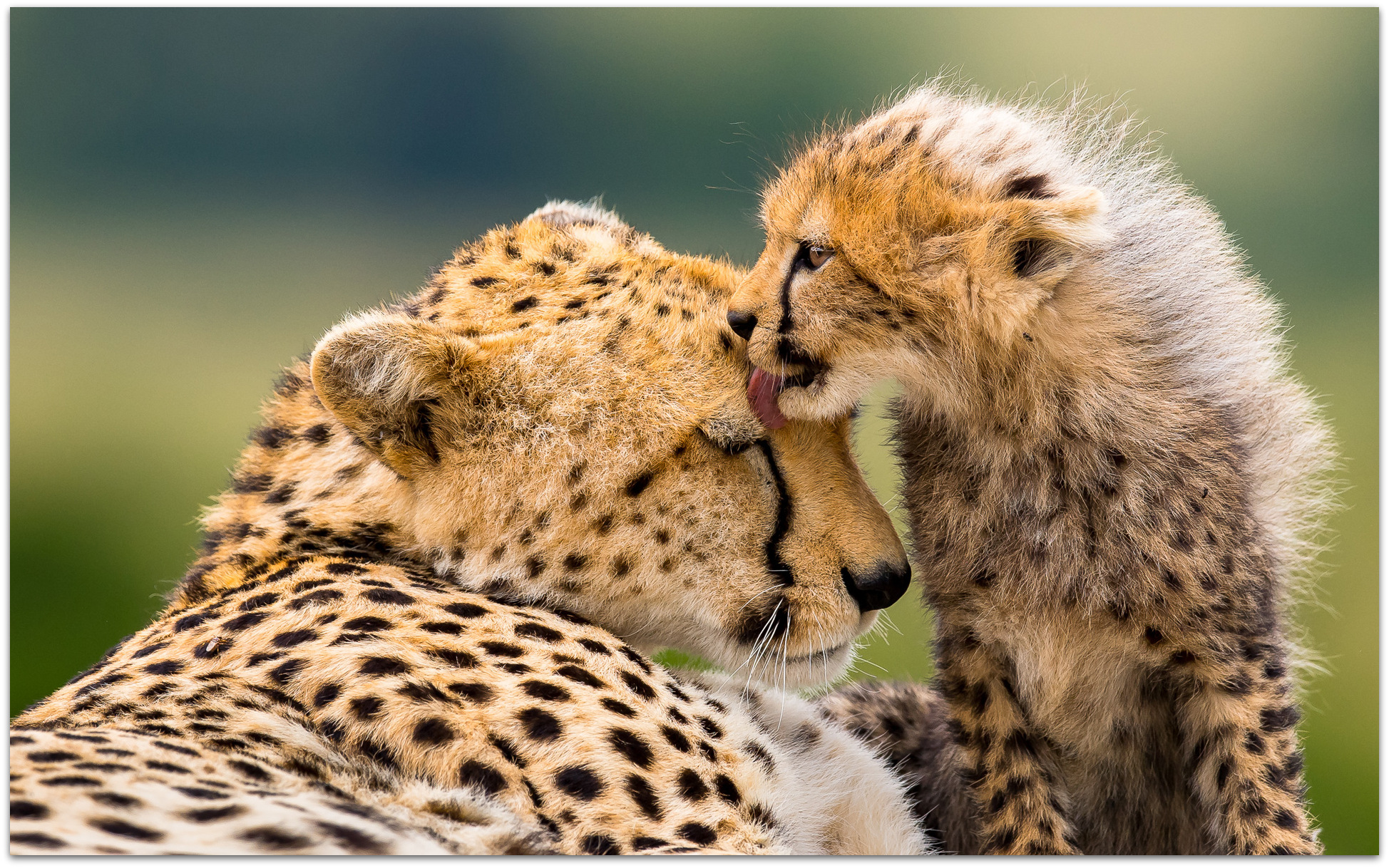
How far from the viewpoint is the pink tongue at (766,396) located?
1991 millimetres

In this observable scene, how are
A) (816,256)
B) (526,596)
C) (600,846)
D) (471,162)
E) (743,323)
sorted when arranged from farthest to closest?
(471,162), (816,256), (743,323), (526,596), (600,846)

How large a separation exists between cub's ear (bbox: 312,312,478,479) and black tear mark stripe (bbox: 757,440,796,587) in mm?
480

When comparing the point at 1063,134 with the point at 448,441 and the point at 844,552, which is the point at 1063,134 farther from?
the point at 448,441

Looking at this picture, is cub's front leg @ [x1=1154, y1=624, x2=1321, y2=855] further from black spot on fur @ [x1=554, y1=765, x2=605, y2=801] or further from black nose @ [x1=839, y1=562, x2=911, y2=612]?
black spot on fur @ [x1=554, y1=765, x2=605, y2=801]

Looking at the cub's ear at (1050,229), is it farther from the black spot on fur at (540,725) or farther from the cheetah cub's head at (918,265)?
the black spot on fur at (540,725)

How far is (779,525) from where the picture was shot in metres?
1.97

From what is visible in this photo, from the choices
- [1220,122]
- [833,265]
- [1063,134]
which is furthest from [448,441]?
[1220,122]

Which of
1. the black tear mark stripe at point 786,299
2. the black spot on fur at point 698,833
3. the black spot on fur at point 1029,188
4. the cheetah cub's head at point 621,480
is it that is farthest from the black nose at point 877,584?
the black spot on fur at point 1029,188

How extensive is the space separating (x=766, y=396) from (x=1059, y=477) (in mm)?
508

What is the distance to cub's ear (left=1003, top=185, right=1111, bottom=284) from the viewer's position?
195cm

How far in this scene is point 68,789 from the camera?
56.2 inches

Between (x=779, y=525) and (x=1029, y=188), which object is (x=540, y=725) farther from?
(x=1029, y=188)

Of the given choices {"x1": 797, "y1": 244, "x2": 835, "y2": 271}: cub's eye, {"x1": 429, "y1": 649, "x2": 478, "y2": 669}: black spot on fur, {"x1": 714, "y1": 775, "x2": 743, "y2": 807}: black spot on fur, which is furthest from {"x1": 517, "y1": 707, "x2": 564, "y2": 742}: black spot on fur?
{"x1": 797, "y1": 244, "x2": 835, "y2": 271}: cub's eye

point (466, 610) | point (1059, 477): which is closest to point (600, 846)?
point (466, 610)
